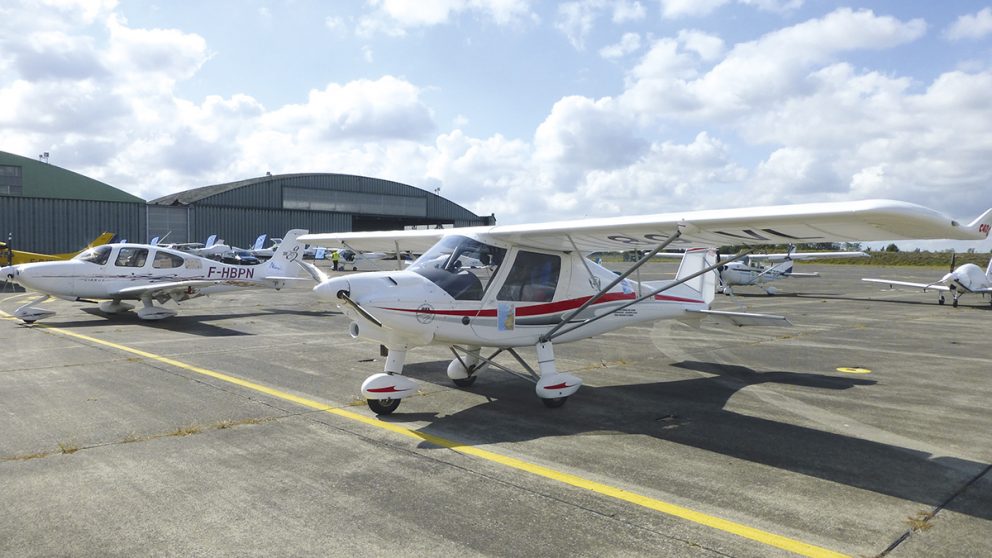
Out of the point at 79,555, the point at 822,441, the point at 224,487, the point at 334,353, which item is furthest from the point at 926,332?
the point at 79,555

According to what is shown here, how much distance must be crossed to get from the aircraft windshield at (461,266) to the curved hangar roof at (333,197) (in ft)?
175

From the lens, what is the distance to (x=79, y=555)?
140 inches

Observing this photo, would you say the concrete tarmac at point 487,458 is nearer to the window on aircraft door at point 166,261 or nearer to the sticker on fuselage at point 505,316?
the sticker on fuselage at point 505,316

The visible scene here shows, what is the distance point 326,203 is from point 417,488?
197 feet

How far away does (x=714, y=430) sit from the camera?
654 cm

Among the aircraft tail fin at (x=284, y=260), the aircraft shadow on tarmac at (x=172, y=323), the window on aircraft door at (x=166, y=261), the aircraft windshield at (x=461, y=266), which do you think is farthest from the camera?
the aircraft tail fin at (x=284, y=260)

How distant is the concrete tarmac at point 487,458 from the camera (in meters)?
3.90

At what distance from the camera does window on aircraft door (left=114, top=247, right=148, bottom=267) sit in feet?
53.3

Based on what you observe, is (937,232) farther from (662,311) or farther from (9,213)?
(9,213)

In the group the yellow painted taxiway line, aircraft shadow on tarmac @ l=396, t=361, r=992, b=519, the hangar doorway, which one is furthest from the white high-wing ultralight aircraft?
the hangar doorway

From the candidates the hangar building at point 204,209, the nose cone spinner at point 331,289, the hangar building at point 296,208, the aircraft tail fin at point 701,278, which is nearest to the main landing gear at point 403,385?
the nose cone spinner at point 331,289

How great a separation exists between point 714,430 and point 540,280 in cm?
262

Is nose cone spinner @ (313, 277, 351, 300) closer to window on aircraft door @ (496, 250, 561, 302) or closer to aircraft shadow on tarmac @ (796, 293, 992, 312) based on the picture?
window on aircraft door @ (496, 250, 561, 302)

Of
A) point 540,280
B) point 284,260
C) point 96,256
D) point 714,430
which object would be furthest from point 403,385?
point 284,260
